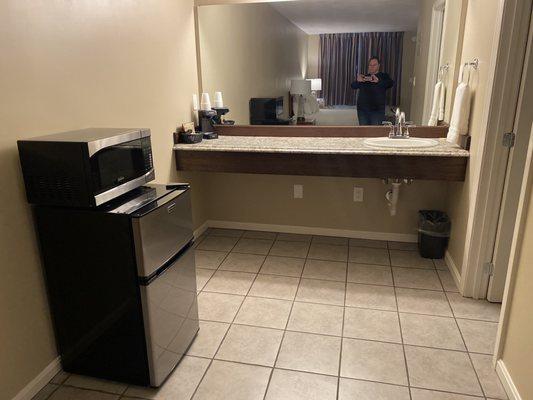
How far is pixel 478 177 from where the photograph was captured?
2.21 metres

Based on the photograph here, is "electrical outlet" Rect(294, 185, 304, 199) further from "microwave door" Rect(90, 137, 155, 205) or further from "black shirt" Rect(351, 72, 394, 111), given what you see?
"microwave door" Rect(90, 137, 155, 205)

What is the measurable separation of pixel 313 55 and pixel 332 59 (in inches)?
5.7

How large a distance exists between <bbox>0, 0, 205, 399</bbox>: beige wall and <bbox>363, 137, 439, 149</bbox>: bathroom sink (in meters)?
1.51

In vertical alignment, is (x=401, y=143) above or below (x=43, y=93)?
below

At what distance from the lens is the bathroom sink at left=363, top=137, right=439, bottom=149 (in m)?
2.61

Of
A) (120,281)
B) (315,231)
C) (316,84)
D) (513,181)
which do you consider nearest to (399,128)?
(316,84)

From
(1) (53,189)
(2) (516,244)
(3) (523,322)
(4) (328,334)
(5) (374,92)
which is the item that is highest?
(5) (374,92)

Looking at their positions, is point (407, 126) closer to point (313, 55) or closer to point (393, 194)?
point (393, 194)

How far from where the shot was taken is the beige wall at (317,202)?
124 inches

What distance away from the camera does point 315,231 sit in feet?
11.2

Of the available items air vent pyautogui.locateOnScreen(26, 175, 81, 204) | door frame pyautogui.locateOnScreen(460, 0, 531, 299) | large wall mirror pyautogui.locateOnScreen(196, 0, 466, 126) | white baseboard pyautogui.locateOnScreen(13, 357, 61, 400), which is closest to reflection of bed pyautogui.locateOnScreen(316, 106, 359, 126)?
large wall mirror pyautogui.locateOnScreen(196, 0, 466, 126)

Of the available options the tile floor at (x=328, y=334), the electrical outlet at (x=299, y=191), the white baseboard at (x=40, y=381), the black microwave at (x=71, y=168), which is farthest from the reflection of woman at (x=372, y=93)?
the white baseboard at (x=40, y=381)

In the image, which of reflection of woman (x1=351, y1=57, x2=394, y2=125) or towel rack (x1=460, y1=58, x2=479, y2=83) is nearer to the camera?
towel rack (x1=460, y1=58, x2=479, y2=83)

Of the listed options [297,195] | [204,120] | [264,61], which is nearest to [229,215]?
[297,195]
